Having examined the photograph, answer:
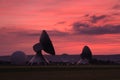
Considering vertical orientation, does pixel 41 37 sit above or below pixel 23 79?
above

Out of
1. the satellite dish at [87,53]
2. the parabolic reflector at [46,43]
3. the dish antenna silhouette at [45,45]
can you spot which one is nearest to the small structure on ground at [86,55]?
the satellite dish at [87,53]

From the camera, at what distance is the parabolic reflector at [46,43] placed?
311 feet

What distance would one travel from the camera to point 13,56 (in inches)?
4190

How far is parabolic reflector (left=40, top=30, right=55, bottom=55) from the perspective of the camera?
311 feet

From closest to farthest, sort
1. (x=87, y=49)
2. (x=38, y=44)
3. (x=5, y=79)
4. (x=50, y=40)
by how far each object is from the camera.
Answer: (x=5, y=79) → (x=50, y=40) → (x=38, y=44) → (x=87, y=49)

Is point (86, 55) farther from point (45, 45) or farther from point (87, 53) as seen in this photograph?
point (45, 45)

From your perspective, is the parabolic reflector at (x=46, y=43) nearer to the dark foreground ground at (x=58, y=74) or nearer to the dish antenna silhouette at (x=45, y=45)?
the dish antenna silhouette at (x=45, y=45)

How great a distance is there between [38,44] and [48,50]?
27.6 feet

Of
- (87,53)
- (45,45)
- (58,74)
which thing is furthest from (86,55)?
(58,74)

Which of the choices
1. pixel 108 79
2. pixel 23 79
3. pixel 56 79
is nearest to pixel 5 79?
pixel 23 79

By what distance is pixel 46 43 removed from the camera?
315 ft

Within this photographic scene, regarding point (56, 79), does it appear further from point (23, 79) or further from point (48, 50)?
point (48, 50)

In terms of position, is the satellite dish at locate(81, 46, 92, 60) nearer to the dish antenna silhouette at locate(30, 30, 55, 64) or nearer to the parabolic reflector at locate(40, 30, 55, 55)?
the dish antenna silhouette at locate(30, 30, 55, 64)

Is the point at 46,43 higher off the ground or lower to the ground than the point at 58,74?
higher
